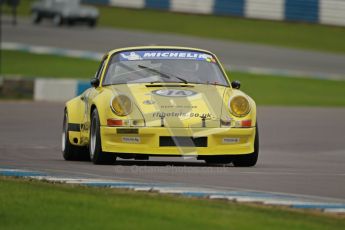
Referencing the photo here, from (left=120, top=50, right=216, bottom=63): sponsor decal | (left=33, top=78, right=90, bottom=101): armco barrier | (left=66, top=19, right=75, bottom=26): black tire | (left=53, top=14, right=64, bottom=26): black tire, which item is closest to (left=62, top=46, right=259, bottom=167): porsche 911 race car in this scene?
(left=120, top=50, right=216, bottom=63): sponsor decal

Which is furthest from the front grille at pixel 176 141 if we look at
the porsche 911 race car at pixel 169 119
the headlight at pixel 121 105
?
the headlight at pixel 121 105

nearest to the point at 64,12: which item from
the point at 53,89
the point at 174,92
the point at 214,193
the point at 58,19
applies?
the point at 58,19

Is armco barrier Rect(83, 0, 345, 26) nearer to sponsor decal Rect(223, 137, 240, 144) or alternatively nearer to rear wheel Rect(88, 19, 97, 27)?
rear wheel Rect(88, 19, 97, 27)

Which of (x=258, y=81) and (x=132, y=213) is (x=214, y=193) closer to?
(x=132, y=213)

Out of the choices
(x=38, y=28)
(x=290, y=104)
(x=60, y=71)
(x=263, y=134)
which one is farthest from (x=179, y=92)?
(x=38, y=28)

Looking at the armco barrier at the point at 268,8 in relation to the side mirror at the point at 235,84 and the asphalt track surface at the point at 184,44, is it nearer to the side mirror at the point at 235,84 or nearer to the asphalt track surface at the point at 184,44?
the asphalt track surface at the point at 184,44

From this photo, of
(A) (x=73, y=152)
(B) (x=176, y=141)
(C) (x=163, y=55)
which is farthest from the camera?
(A) (x=73, y=152)

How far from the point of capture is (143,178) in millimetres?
9625

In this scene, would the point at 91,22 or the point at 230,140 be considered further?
the point at 91,22

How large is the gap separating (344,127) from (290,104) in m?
5.27

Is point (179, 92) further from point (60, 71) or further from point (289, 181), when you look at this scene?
point (60, 71)

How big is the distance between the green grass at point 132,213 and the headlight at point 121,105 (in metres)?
2.27

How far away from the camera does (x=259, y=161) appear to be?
12570mm

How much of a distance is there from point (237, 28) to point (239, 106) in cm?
2673
